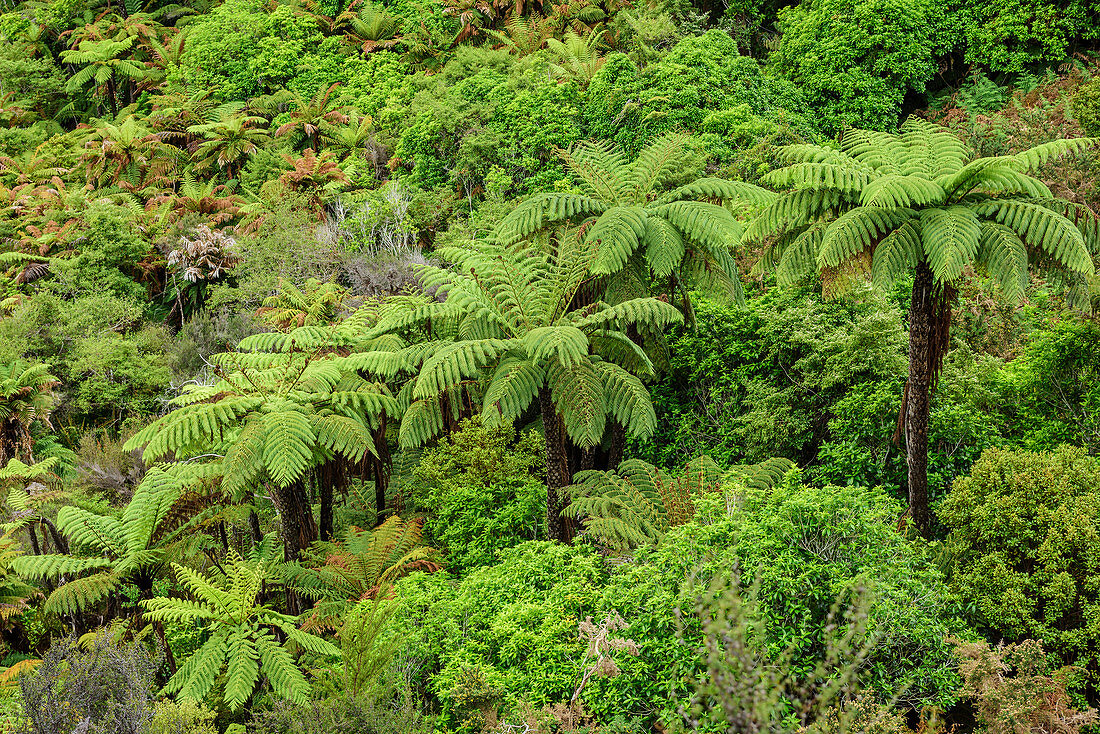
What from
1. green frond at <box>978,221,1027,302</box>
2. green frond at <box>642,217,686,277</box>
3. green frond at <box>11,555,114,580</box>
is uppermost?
green frond at <box>978,221,1027,302</box>

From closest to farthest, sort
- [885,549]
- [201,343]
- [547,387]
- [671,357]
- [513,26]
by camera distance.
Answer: [885,549]
[547,387]
[671,357]
[201,343]
[513,26]

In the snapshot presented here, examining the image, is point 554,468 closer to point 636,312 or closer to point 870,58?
point 636,312

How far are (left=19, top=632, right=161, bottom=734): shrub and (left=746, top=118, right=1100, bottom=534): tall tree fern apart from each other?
509 centimetres

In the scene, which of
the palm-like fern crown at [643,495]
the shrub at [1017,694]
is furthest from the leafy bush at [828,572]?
the palm-like fern crown at [643,495]

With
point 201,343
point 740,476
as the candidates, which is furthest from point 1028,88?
point 201,343

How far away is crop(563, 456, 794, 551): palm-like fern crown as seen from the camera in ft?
18.1

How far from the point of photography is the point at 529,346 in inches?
218

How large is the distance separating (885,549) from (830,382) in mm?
2660

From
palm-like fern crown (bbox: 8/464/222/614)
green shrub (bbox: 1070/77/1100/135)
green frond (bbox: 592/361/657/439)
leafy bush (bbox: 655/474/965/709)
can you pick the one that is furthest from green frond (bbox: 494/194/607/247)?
green shrub (bbox: 1070/77/1100/135)

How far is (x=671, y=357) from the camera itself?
8344 millimetres

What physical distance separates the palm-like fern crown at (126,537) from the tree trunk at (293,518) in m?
0.55

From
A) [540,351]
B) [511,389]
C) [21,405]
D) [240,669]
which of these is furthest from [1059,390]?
[21,405]

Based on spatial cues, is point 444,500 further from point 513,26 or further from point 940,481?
point 513,26

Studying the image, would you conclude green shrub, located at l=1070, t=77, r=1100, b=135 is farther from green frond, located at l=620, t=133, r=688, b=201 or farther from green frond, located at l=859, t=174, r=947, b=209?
green frond, located at l=859, t=174, r=947, b=209
